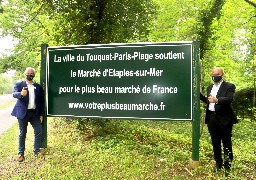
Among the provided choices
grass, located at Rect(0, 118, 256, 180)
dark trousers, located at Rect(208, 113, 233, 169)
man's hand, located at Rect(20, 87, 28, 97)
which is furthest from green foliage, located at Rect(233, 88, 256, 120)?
man's hand, located at Rect(20, 87, 28, 97)

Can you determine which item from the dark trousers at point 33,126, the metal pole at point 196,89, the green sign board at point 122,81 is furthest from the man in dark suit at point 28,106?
the metal pole at point 196,89

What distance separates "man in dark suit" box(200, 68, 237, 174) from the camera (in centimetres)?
555

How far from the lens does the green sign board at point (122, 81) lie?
6.14 meters

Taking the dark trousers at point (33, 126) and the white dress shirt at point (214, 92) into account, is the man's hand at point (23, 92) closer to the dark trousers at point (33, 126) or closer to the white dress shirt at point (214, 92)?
the dark trousers at point (33, 126)

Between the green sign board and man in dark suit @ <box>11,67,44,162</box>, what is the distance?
0.26 meters

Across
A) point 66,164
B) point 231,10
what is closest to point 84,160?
point 66,164

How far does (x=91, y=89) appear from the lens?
6.75 meters

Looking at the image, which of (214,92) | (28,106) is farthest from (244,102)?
(28,106)

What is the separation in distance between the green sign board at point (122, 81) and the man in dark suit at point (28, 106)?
0.26m

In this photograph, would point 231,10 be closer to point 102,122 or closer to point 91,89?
point 102,122

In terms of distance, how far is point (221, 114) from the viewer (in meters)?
5.62

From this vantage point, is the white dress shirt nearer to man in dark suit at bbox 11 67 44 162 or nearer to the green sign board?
the green sign board

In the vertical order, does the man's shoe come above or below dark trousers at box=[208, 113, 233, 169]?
below

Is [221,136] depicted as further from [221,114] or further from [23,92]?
[23,92]
